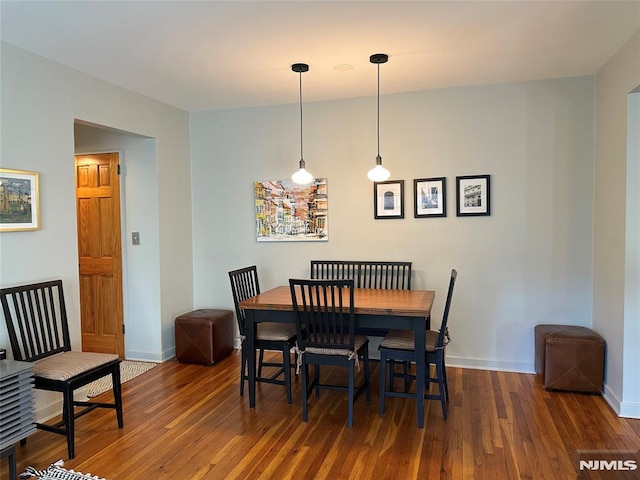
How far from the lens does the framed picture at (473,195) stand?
3967 millimetres

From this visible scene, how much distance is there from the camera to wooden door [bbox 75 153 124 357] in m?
4.46

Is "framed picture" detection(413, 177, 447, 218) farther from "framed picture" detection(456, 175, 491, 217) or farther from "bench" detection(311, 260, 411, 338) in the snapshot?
"bench" detection(311, 260, 411, 338)

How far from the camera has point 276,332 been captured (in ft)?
11.3

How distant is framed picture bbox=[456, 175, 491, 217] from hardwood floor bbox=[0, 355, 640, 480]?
57.8 inches

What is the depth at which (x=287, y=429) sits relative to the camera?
2.95 meters

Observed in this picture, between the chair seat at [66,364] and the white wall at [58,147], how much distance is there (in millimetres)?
384

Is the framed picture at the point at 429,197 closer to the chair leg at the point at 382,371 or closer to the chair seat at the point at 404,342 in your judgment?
the chair seat at the point at 404,342

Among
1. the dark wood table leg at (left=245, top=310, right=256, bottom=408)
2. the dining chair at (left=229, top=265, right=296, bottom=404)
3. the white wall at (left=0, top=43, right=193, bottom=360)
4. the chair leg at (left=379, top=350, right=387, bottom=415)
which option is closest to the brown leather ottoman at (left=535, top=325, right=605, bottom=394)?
the chair leg at (left=379, top=350, right=387, bottom=415)

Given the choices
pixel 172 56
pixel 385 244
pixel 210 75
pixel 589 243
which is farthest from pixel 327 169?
pixel 589 243

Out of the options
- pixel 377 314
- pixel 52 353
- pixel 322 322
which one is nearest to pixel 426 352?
pixel 377 314

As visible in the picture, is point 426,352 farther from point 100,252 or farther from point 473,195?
point 100,252

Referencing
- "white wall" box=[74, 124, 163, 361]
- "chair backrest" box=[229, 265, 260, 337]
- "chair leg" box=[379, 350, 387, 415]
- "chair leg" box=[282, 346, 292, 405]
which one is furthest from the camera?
"white wall" box=[74, 124, 163, 361]

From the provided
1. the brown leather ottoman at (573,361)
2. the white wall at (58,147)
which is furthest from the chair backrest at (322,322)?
the white wall at (58,147)

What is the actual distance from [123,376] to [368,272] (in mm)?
2387
